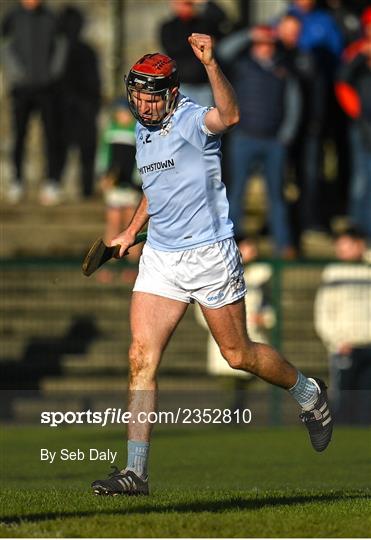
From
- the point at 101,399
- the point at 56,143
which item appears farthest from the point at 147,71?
the point at 56,143

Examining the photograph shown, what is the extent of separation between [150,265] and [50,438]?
5.35 m

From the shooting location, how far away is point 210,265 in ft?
30.4

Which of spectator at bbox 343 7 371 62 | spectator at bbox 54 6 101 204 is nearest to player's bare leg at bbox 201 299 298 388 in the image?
spectator at bbox 343 7 371 62

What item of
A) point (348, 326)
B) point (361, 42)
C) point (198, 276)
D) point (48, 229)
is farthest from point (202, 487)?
point (361, 42)

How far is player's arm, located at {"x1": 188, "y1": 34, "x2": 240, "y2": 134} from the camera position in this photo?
8.56 m

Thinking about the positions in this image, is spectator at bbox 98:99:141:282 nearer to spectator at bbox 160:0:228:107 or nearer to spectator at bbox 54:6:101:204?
spectator at bbox 160:0:228:107

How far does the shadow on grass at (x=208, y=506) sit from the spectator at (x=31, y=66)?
10.6 m

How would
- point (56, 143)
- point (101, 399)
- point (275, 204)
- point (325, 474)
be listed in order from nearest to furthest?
point (325, 474) < point (101, 399) < point (275, 204) < point (56, 143)

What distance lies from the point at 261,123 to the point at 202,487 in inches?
315

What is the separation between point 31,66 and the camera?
63.8 ft

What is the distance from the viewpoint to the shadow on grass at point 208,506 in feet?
26.9

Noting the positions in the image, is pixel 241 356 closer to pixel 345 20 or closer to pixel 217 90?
pixel 217 90

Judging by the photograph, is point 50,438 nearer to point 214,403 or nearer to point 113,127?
point 214,403

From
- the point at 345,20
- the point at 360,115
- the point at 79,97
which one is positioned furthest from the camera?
the point at 79,97
